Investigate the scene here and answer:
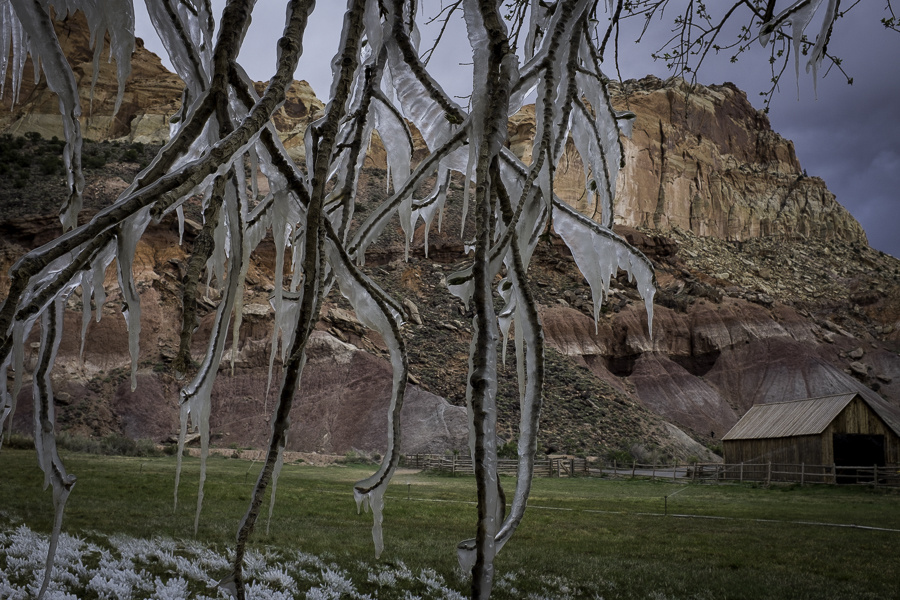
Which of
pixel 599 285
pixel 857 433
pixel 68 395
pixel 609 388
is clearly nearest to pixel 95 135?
pixel 68 395

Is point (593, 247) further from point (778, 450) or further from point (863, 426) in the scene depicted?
point (863, 426)

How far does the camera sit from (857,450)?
1452cm

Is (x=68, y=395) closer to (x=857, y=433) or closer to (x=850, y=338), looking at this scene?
(x=857, y=433)

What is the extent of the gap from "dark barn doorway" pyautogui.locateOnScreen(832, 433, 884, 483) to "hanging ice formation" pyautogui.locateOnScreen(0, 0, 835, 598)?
16.2 meters

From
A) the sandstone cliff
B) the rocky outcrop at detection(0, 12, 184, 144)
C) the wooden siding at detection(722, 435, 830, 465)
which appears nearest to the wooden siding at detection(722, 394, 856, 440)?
the wooden siding at detection(722, 435, 830, 465)

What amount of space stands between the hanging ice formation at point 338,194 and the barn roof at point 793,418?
15952mm

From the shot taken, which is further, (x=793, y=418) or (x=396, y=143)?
(x=793, y=418)

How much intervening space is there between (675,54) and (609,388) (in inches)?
1000

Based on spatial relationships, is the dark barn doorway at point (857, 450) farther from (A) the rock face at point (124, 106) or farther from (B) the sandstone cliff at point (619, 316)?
(A) the rock face at point (124, 106)

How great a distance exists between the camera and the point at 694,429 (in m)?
27.0

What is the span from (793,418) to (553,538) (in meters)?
13.0

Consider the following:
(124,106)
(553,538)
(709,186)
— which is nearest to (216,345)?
(553,538)

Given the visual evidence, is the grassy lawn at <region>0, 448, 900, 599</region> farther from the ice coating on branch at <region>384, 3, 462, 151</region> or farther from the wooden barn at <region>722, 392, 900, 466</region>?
the wooden barn at <region>722, 392, 900, 466</region>

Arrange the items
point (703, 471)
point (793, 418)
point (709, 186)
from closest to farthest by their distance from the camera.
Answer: point (793, 418)
point (703, 471)
point (709, 186)
